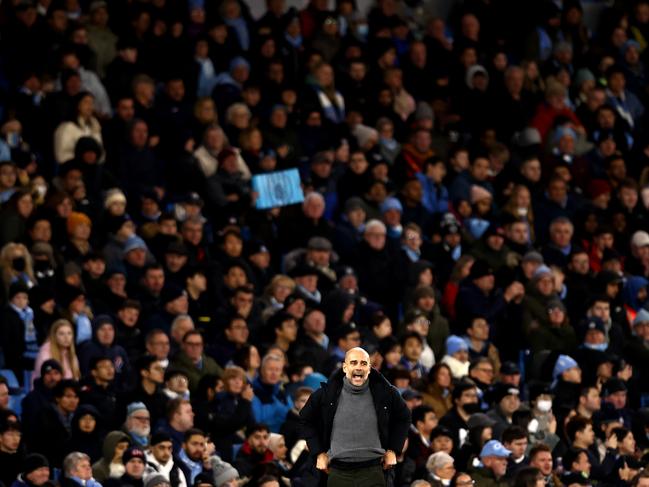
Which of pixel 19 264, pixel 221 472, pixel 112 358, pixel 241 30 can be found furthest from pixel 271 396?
pixel 241 30

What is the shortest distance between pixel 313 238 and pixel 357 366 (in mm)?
6326

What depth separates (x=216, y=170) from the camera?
711 inches

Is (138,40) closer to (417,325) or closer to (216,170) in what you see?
(216,170)

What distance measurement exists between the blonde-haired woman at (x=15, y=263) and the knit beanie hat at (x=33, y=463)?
2359 millimetres

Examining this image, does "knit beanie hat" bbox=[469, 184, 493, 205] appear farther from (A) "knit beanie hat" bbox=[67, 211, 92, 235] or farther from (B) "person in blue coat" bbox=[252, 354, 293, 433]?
(A) "knit beanie hat" bbox=[67, 211, 92, 235]

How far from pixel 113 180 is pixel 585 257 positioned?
480 cm

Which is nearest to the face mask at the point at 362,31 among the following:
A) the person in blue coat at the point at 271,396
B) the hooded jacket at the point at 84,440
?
the person in blue coat at the point at 271,396

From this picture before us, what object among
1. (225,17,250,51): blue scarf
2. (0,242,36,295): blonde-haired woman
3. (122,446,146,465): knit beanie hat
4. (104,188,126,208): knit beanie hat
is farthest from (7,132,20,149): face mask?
(122,446,146,465): knit beanie hat

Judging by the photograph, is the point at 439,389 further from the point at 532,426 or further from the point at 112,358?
the point at 112,358

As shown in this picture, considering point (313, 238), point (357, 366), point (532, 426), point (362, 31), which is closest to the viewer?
point (357, 366)

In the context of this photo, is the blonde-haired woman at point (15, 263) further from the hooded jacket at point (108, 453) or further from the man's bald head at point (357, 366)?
the man's bald head at point (357, 366)

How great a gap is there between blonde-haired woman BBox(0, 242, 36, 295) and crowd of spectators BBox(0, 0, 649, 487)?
3 cm

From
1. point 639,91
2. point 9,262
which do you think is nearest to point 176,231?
point 9,262

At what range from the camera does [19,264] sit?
1551 centimetres
